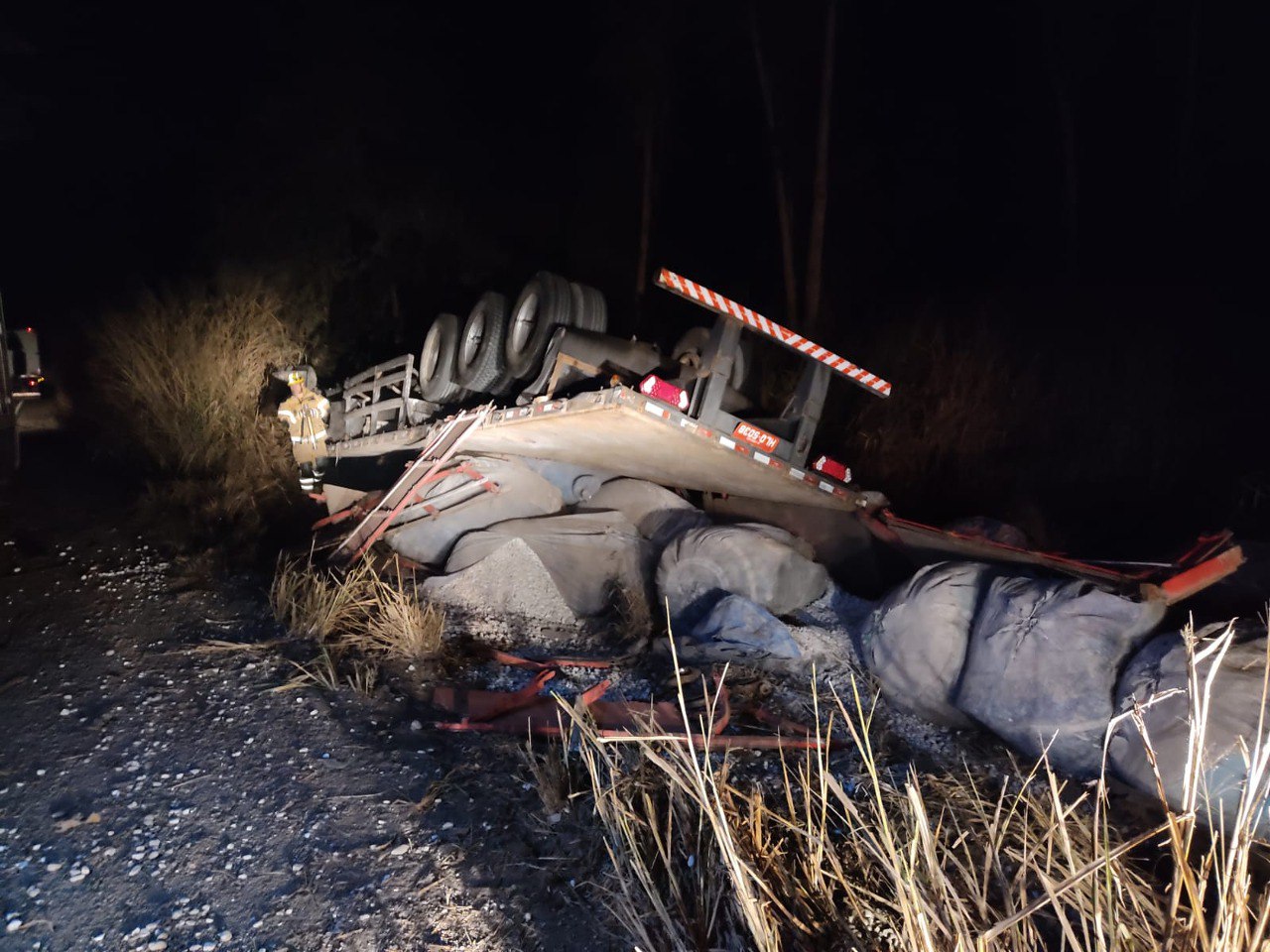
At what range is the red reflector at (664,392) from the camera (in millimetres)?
4414

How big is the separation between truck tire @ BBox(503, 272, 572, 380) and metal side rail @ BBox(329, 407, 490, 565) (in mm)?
659

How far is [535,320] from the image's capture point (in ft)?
19.8

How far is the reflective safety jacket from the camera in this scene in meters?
7.16

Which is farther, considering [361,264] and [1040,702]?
[361,264]

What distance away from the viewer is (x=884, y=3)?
10555 millimetres

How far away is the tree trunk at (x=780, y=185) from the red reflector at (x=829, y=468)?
4754 mm

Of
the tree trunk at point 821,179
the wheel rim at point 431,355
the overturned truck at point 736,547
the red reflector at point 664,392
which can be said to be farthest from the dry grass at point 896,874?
the tree trunk at point 821,179

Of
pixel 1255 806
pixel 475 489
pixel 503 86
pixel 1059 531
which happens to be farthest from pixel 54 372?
pixel 1255 806

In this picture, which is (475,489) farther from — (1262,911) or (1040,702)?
(1262,911)

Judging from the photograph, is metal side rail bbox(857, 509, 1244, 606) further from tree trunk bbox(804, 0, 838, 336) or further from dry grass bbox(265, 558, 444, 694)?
tree trunk bbox(804, 0, 838, 336)

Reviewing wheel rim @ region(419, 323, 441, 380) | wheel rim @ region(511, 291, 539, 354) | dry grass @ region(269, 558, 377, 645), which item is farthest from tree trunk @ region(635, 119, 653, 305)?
dry grass @ region(269, 558, 377, 645)

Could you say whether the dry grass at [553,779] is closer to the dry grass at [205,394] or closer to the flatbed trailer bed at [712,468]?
the flatbed trailer bed at [712,468]

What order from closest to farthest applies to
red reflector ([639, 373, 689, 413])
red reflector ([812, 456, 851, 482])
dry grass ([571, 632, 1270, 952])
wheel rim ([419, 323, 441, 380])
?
dry grass ([571, 632, 1270, 952]), red reflector ([639, 373, 689, 413]), red reflector ([812, 456, 851, 482]), wheel rim ([419, 323, 441, 380])

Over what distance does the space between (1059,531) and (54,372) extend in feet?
46.7
